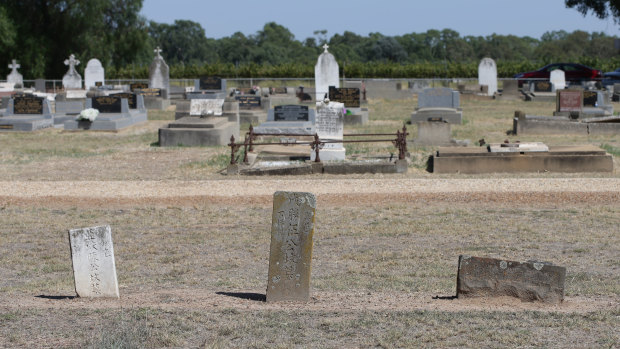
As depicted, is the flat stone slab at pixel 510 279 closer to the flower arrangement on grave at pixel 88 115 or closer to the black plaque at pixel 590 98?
the flower arrangement on grave at pixel 88 115

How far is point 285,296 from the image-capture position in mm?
7973

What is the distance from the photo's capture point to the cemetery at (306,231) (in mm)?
6992

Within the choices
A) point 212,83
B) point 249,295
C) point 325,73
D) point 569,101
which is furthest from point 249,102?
point 249,295

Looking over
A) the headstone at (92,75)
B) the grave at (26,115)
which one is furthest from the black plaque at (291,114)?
the headstone at (92,75)

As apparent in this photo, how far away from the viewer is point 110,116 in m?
28.5

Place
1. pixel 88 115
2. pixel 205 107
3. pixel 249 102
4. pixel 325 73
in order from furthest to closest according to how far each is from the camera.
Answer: pixel 325 73 → pixel 249 102 → pixel 88 115 → pixel 205 107

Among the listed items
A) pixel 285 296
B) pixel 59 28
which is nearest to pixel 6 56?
pixel 59 28

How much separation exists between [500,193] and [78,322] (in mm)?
9727

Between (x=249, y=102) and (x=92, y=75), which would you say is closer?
(x=249, y=102)

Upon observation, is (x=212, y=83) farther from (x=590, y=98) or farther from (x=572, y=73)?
(x=572, y=73)

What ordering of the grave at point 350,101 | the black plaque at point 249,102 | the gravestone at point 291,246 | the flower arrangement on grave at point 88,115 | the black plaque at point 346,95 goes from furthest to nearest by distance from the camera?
the black plaque at point 249,102 → the black plaque at point 346,95 → the grave at point 350,101 → the flower arrangement on grave at point 88,115 → the gravestone at point 291,246

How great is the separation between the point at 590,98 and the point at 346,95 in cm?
905

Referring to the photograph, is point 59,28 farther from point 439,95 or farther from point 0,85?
point 439,95

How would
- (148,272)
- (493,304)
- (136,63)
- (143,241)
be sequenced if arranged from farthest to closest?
(136,63)
(143,241)
(148,272)
(493,304)
